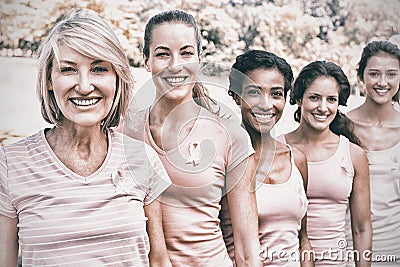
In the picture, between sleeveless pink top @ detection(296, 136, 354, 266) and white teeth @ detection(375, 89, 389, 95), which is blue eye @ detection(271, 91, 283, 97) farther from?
white teeth @ detection(375, 89, 389, 95)

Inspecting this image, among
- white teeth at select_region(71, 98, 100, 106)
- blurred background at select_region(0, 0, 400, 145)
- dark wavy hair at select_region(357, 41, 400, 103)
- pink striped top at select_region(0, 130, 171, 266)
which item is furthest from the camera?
dark wavy hair at select_region(357, 41, 400, 103)

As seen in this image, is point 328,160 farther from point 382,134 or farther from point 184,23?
point 184,23

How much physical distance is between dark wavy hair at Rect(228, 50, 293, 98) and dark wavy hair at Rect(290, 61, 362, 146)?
0.21 ft

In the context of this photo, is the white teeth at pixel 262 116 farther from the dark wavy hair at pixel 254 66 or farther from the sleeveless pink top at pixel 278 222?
the sleeveless pink top at pixel 278 222

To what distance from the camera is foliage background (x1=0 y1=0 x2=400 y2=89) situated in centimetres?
258

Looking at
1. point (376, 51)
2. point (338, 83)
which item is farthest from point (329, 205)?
point (376, 51)

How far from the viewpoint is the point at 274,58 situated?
9.57 feet

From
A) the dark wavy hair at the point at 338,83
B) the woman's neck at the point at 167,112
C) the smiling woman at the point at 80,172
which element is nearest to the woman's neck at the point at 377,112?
the dark wavy hair at the point at 338,83

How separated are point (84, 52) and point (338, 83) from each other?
1.33 m

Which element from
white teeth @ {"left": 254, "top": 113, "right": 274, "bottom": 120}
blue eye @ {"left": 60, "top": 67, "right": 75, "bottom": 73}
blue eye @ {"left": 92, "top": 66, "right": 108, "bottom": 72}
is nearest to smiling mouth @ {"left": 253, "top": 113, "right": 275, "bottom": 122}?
white teeth @ {"left": 254, "top": 113, "right": 274, "bottom": 120}

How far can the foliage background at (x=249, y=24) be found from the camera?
2584mm

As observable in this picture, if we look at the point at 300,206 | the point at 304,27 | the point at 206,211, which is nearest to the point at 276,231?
the point at 300,206

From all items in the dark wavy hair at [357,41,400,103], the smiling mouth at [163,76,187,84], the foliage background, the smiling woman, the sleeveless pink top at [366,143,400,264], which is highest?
the foliage background

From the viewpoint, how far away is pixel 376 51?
10.5 ft
